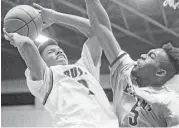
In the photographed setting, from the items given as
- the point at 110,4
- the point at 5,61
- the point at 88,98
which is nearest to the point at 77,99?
the point at 88,98

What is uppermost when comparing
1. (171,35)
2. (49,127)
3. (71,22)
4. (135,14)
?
(71,22)

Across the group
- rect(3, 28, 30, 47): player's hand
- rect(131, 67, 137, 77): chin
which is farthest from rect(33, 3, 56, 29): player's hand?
rect(131, 67, 137, 77): chin

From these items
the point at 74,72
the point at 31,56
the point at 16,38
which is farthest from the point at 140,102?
the point at 16,38

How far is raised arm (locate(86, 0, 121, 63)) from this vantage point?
1751 millimetres

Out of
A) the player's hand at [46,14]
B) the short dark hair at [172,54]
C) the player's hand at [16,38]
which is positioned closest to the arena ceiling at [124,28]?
the player's hand at [46,14]

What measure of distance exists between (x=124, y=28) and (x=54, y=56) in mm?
3095

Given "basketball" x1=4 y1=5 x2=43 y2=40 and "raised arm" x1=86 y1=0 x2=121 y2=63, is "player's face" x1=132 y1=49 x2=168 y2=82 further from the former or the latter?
"basketball" x1=4 y1=5 x2=43 y2=40

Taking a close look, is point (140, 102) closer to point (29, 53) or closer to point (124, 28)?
point (29, 53)

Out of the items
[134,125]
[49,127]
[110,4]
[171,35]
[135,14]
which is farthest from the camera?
[171,35]

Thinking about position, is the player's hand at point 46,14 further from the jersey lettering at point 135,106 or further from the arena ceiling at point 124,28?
the arena ceiling at point 124,28

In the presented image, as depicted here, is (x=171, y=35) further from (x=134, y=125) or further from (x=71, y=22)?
(x=134, y=125)

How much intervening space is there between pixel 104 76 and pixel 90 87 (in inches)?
126

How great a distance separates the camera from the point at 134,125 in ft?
5.25

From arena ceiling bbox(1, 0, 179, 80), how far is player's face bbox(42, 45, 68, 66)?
2031 millimetres
